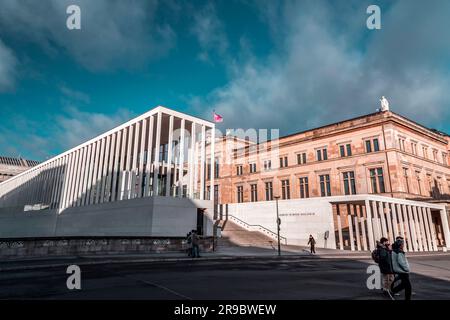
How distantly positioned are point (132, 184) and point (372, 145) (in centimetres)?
3309

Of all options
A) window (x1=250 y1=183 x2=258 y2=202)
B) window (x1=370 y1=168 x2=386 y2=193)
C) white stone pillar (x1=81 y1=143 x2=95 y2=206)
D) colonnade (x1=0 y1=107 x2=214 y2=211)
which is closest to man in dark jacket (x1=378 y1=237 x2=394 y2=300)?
colonnade (x1=0 y1=107 x2=214 y2=211)

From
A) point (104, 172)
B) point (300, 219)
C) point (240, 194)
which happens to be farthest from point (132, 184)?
point (240, 194)

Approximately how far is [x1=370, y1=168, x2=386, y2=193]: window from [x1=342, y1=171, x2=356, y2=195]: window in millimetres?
2624

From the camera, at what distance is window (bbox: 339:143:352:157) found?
146 feet

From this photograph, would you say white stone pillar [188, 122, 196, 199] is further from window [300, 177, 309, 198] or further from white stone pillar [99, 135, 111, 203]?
window [300, 177, 309, 198]

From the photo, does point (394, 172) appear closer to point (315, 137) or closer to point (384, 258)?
point (315, 137)

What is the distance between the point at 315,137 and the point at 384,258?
41.0 metres

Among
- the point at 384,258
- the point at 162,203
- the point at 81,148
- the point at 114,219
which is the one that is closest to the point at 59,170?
the point at 81,148

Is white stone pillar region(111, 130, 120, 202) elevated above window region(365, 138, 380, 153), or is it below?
below

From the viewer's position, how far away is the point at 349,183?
43438 millimetres

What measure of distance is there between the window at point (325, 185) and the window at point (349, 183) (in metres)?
2.55

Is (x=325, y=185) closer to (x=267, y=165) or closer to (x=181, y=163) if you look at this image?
(x=267, y=165)
